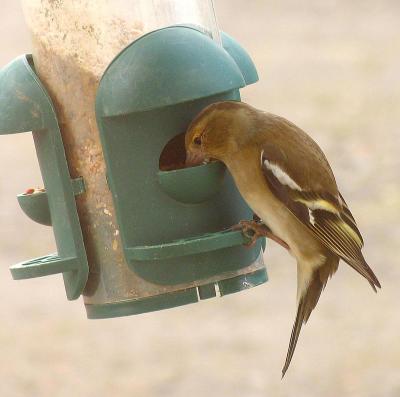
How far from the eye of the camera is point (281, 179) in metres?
5.74

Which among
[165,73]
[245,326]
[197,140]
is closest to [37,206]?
[197,140]

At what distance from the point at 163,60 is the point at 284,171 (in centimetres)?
68

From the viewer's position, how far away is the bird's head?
18.6ft

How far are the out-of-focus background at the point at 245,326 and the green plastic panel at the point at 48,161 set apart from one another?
486cm

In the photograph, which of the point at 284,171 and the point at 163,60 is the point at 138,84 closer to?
the point at 163,60

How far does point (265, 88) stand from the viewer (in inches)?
700

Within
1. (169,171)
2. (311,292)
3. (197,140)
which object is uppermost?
(197,140)

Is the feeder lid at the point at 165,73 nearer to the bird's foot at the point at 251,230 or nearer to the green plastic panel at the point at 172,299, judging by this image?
the bird's foot at the point at 251,230

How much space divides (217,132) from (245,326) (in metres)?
6.19

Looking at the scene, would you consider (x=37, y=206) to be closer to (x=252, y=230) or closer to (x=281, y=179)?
(x=252, y=230)

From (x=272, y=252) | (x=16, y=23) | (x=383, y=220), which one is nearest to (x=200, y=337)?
(x=272, y=252)

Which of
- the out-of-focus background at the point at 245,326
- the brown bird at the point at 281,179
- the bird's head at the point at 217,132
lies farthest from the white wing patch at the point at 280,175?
the out-of-focus background at the point at 245,326

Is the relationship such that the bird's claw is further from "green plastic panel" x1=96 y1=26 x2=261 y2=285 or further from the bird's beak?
the bird's beak

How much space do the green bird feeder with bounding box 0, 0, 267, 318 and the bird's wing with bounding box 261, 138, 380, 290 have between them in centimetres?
23
